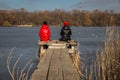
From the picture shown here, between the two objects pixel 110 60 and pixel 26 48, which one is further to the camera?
pixel 26 48

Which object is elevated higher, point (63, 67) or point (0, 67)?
point (63, 67)

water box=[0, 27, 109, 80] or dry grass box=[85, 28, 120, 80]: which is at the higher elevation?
dry grass box=[85, 28, 120, 80]

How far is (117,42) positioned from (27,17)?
148 meters

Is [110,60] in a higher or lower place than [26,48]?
higher

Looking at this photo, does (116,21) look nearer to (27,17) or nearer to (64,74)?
(64,74)

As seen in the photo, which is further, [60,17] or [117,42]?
[60,17]

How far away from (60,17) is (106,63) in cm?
13340

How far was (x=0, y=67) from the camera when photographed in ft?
64.5

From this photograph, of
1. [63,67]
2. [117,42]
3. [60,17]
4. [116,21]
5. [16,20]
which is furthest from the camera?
[16,20]

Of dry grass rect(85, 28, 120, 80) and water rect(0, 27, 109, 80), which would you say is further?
water rect(0, 27, 109, 80)

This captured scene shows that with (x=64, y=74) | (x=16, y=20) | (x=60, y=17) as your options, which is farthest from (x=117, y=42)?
(x=16, y=20)

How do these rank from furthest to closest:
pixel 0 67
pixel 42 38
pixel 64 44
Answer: pixel 0 67, pixel 42 38, pixel 64 44

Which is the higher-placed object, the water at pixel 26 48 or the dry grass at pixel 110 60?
the dry grass at pixel 110 60

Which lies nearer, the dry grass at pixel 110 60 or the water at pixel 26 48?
the dry grass at pixel 110 60
